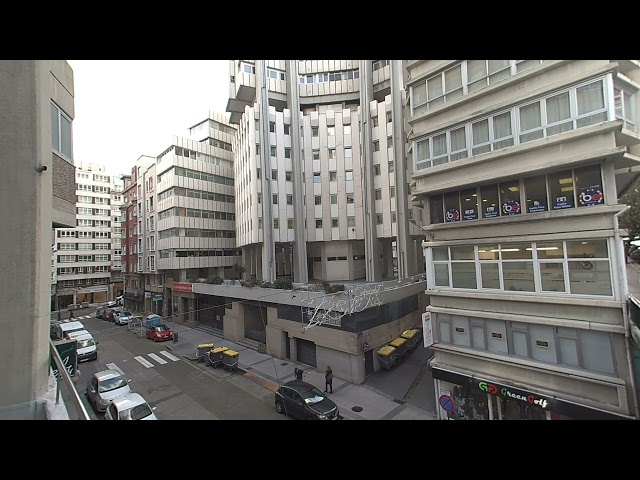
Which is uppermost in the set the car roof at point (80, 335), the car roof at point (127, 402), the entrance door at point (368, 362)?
the car roof at point (80, 335)

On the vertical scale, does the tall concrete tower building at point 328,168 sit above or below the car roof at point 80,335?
above

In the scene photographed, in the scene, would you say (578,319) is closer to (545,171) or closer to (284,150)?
(545,171)

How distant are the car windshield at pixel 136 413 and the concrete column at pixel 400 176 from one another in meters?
13.7

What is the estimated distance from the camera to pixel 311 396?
9.11 meters

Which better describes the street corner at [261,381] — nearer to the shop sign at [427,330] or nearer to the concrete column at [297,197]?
the shop sign at [427,330]

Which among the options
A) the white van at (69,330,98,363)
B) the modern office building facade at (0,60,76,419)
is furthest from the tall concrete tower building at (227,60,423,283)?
the modern office building facade at (0,60,76,419)

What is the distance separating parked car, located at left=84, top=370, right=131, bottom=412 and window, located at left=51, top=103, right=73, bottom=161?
7.83 meters

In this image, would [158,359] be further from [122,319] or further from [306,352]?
[122,319]

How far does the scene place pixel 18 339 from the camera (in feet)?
13.1

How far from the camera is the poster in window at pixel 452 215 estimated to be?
8.88 meters

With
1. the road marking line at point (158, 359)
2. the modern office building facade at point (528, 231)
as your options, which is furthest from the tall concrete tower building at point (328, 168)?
the modern office building facade at point (528, 231)

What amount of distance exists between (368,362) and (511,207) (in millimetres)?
7959

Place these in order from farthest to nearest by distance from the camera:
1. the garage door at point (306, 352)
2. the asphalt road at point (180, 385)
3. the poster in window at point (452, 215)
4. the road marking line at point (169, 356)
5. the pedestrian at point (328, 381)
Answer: the road marking line at point (169, 356) < the garage door at point (306, 352) < the pedestrian at point (328, 381) < the asphalt road at point (180, 385) < the poster in window at point (452, 215)
